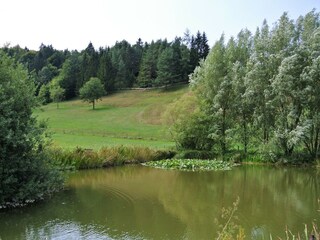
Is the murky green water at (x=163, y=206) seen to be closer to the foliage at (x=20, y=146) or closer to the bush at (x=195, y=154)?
the foliage at (x=20, y=146)

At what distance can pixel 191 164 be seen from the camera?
28781mm

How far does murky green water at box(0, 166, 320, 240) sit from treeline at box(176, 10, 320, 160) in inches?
210

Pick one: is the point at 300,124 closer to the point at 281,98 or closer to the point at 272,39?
the point at 281,98

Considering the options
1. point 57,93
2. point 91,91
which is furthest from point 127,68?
point 91,91

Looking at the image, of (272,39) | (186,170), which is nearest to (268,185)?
(186,170)

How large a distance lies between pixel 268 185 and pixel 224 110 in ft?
40.6

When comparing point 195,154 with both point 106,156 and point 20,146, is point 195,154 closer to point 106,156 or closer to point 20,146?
point 106,156

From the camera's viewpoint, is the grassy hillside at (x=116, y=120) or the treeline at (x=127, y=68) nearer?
the grassy hillside at (x=116, y=120)

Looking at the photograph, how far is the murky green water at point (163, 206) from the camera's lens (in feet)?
43.4

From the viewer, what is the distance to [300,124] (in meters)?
29.6

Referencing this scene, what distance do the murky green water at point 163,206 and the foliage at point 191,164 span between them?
2176 mm

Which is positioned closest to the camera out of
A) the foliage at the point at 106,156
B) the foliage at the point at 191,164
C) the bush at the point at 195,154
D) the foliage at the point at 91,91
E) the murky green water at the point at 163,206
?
the murky green water at the point at 163,206

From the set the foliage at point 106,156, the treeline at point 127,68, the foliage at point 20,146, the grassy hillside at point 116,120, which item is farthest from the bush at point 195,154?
the treeline at point 127,68

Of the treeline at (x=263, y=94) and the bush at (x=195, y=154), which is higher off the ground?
the treeline at (x=263, y=94)
